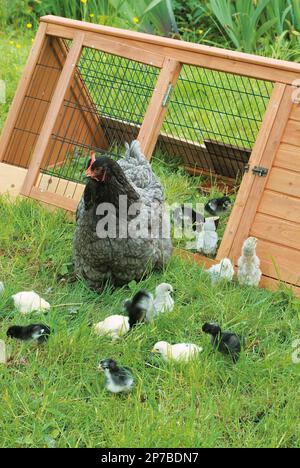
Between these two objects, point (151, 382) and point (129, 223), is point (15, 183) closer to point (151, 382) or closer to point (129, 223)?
point (129, 223)

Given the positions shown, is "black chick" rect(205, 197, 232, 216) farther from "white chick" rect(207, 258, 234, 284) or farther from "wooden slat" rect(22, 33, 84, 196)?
"wooden slat" rect(22, 33, 84, 196)

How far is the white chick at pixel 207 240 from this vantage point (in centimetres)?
441

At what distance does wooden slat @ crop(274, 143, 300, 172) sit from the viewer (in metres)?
4.13

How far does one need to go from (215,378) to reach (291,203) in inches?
50.1

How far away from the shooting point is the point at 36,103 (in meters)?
5.14

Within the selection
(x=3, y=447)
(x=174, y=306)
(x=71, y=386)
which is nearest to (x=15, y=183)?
(x=174, y=306)

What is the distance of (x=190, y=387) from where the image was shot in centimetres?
322

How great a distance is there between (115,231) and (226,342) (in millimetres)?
862

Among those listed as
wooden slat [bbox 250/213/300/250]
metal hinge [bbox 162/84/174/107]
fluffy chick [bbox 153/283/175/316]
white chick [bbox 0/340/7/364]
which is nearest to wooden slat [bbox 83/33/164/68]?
metal hinge [bbox 162/84/174/107]

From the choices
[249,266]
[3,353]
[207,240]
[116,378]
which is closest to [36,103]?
[207,240]

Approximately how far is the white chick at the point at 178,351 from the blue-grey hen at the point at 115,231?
26.3 inches

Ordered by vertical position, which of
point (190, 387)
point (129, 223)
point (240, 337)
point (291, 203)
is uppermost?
point (291, 203)

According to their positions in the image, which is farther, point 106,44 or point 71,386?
point 106,44

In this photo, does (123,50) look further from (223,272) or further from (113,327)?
(113,327)
